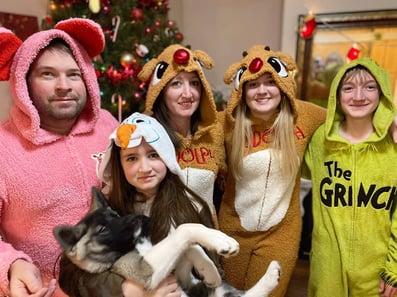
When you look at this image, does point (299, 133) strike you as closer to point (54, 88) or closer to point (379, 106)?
point (379, 106)

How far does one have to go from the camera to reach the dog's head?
0.94 meters

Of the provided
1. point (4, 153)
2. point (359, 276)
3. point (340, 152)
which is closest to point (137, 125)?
point (4, 153)

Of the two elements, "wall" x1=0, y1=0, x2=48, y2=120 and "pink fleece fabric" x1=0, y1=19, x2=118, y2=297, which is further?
"wall" x1=0, y1=0, x2=48, y2=120

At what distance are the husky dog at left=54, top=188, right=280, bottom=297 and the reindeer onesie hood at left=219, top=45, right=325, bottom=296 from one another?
1.98 feet

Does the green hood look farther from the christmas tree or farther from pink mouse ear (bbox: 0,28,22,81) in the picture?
the christmas tree

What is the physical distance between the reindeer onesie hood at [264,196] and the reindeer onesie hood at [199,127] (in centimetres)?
11

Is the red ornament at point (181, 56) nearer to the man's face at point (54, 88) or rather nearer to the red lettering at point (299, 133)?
the man's face at point (54, 88)

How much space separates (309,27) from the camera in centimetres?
316

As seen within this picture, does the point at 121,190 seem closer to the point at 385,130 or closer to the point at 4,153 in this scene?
the point at 4,153

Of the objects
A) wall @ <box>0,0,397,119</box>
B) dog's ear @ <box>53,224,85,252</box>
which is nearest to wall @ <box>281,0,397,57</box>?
wall @ <box>0,0,397,119</box>

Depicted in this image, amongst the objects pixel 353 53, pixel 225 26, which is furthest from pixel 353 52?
pixel 225 26

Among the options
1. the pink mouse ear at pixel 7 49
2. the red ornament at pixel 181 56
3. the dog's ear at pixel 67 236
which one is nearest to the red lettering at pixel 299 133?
the red ornament at pixel 181 56

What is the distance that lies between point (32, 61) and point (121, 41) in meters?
1.38

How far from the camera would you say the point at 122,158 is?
1.15m
